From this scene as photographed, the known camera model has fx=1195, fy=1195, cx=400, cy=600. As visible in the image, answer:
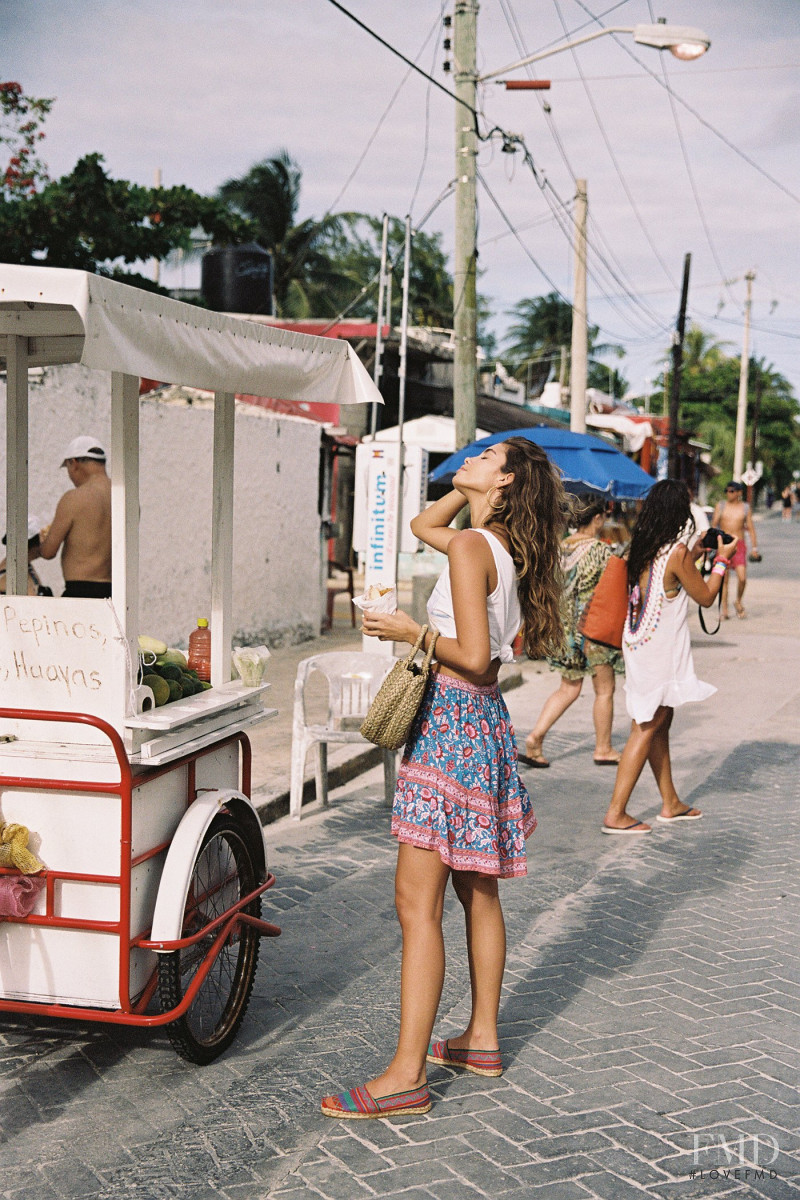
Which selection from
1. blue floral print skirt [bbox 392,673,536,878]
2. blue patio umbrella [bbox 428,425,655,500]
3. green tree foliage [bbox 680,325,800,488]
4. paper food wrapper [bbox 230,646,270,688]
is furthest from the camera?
green tree foliage [bbox 680,325,800,488]

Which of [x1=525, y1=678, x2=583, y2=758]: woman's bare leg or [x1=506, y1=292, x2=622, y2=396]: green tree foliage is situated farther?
[x1=506, y1=292, x2=622, y2=396]: green tree foliage

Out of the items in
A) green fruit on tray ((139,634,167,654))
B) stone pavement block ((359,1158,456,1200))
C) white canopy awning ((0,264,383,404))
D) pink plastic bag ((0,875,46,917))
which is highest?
white canopy awning ((0,264,383,404))

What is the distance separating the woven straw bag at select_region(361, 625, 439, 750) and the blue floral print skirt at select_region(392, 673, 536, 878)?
0.35 ft

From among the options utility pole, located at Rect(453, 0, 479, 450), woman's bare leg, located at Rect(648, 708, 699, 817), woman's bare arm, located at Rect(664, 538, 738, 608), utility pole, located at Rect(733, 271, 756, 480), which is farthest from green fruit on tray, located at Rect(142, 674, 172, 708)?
utility pole, located at Rect(733, 271, 756, 480)

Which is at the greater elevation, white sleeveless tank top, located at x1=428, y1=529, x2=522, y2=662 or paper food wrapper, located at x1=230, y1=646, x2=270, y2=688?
white sleeveless tank top, located at x1=428, y1=529, x2=522, y2=662

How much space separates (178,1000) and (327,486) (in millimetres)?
11428

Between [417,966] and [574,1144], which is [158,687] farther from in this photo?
[574,1144]

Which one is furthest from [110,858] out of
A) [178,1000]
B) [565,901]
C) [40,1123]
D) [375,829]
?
[375,829]

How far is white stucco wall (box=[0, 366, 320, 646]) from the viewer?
377 inches

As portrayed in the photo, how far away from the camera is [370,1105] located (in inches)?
136

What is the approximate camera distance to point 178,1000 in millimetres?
3541

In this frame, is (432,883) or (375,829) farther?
(375,829)

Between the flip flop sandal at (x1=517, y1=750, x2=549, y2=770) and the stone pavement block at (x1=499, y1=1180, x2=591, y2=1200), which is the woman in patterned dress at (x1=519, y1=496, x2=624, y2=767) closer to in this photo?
the flip flop sandal at (x1=517, y1=750, x2=549, y2=770)

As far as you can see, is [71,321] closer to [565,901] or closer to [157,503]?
[565,901]
